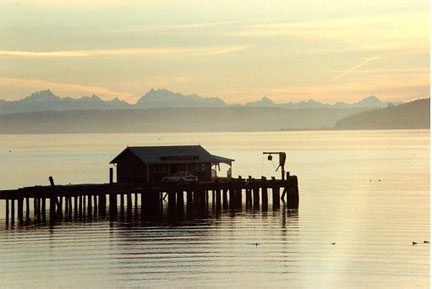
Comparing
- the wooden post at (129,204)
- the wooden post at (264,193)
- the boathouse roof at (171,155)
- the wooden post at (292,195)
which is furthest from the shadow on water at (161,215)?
the boathouse roof at (171,155)

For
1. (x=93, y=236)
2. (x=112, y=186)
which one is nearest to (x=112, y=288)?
(x=93, y=236)

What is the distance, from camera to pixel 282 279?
4697cm

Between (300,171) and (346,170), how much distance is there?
9.66m

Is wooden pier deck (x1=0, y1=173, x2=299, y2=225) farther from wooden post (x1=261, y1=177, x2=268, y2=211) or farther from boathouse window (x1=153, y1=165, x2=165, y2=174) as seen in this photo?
boathouse window (x1=153, y1=165, x2=165, y2=174)

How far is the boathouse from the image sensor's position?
74.6 meters

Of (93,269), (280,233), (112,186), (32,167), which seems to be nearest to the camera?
(93,269)

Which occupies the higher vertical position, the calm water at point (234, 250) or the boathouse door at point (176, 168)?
the boathouse door at point (176, 168)

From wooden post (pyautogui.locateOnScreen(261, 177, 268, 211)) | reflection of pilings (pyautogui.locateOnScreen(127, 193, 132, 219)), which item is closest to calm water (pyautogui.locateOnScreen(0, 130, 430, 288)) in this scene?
wooden post (pyautogui.locateOnScreen(261, 177, 268, 211))

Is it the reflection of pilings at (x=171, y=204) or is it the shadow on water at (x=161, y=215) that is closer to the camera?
the shadow on water at (x=161, y=215)

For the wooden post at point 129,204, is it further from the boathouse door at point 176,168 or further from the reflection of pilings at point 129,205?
the boathouse door at point 176,168

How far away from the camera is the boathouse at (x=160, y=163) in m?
74.6

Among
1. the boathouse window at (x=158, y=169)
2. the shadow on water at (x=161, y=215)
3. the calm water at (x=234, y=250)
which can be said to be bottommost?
the calm water at (x=234, y=250)

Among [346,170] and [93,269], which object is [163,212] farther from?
[346,170]

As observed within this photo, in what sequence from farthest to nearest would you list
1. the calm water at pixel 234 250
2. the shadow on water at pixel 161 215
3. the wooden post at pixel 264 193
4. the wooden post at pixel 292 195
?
→ the wooden post at pixel 292 195, the wooden post at pixel 264 193, the shadow on water at pixel 161 215, the calm water at pixel 234 250
